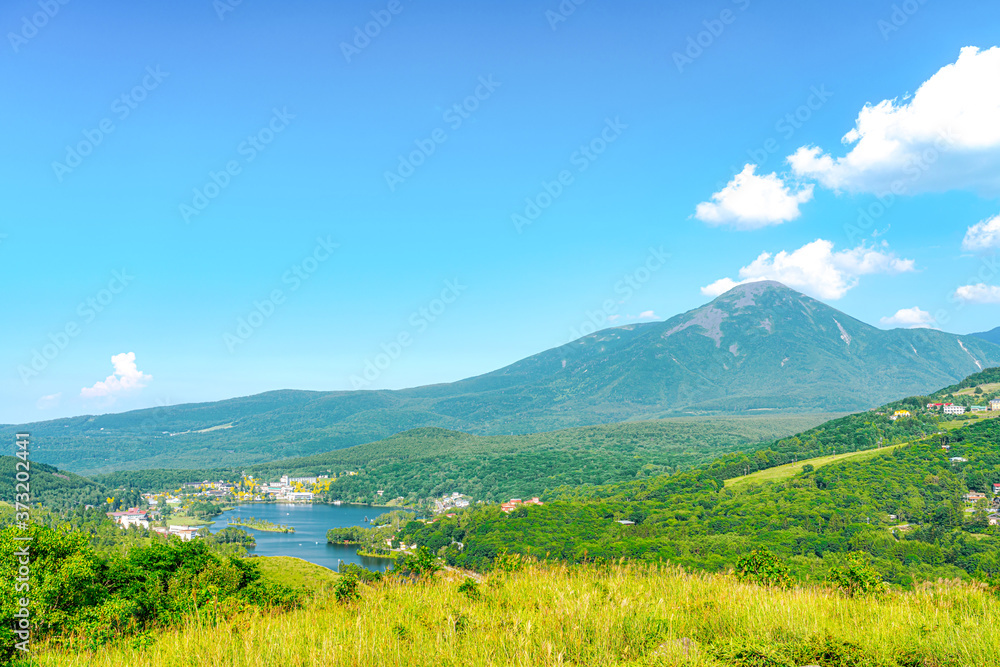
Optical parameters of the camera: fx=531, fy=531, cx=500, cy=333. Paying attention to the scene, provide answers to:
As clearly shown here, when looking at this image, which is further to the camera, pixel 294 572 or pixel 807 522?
pixel 807 522

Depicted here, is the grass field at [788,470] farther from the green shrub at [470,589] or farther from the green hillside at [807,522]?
the green shrub at [470,589]

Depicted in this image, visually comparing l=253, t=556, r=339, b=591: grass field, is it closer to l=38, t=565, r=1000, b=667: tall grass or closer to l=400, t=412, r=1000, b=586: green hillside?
l=400, t=412, r=1000, b=586: green hillside

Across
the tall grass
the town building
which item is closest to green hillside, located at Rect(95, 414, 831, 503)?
the town building

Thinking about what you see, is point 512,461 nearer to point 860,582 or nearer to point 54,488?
point 54,488

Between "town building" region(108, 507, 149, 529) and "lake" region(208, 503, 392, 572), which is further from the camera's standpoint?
"town building" region(108, 507, 149, 529)

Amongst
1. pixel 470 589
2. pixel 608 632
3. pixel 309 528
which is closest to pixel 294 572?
pixel 470 589

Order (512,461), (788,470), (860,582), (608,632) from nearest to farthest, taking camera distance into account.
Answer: (608,632) → (860,582) → (788,470) → (512,461)
